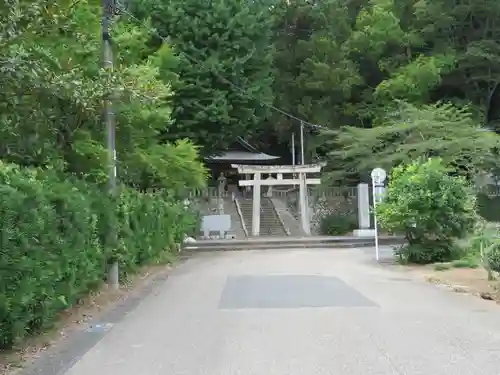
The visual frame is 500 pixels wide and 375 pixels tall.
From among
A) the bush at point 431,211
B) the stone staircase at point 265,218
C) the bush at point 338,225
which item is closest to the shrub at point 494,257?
the bush at point 431,211

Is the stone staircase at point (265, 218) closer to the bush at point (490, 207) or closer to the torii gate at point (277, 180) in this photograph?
the torii gate at point (277, 180)

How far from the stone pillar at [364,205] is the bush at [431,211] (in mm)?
15844

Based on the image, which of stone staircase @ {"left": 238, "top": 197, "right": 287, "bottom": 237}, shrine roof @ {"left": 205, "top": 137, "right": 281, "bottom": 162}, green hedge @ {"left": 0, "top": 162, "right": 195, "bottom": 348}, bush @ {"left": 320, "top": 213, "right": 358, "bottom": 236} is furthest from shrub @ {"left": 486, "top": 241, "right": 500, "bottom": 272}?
shrine roof @ {"left": 205, "top": 137, "right": 281, "bottom": 162}

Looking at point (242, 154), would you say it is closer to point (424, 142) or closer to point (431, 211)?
point (424, 142)

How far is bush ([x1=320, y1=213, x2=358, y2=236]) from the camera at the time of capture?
37.7 meters

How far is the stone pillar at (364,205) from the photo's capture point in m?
36.1

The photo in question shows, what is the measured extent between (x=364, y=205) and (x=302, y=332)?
28.3m

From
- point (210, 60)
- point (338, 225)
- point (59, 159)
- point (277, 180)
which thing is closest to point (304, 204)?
point (277, 180)

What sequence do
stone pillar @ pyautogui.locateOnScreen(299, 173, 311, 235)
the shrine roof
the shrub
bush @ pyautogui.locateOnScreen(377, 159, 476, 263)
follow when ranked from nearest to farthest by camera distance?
the shrub, bush @ pyautogui.locateOnScreen(377, 159, 476, 263), stone pillar @ pyautogui.locateOnScreen(299, 173, 311, 235), the shrine roof

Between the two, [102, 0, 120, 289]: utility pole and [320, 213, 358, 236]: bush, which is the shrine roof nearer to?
[320, 213, 358, 236]: bush

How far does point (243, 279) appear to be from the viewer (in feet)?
53.1

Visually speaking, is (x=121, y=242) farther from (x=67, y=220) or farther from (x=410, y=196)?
(x=410, y=196)

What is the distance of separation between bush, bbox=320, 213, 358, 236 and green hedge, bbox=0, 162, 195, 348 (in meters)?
24.8

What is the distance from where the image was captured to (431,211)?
1942cm
